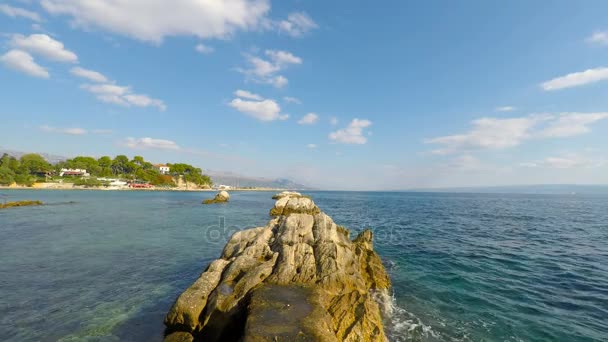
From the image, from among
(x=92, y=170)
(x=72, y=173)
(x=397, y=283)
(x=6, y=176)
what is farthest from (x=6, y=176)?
(x=397, y=283)

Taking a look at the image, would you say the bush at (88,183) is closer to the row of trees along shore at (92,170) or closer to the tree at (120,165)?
the row of trees along shore at (92,170)

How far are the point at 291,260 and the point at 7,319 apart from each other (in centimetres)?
1383

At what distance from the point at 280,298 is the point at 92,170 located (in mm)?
197322

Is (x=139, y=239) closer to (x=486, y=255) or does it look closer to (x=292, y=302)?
(x=292, y=302)

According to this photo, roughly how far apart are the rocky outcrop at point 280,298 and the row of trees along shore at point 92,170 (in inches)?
6154

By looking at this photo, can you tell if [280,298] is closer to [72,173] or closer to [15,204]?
[15,204]

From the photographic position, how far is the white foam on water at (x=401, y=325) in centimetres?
1162

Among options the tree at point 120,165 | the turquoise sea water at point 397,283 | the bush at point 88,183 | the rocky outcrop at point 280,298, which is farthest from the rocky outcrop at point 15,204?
the tree at point 120,165

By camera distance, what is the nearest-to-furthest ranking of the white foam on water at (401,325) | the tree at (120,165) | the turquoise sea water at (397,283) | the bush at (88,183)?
the white foam on water at (401,325)
the turquoise sea water at (397,283)
the bush at (88,183)
the tree at (120,165)

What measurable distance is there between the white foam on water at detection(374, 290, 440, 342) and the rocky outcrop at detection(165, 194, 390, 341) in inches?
33.8

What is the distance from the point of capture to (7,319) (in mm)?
12078

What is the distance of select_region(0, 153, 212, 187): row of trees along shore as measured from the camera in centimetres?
12181

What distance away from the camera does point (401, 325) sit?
1267cm

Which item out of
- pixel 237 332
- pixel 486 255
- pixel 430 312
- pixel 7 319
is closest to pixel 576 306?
pixel 430 312
